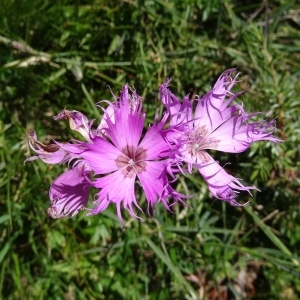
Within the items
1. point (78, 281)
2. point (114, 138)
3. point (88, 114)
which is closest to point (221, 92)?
point (114, 138)

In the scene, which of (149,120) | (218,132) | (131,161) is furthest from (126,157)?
(149,120)

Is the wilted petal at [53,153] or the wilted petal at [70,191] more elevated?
the wilted petal at [53,153]

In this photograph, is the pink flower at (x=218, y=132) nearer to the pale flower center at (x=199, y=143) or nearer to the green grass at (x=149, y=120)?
the pale flower center at (x=199, y=143)

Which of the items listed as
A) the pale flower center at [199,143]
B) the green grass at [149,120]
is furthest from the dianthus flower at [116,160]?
the green grass at [149,120]

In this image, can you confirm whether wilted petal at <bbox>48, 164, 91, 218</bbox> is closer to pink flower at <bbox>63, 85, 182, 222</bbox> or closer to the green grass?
pink flower at <bbox>63, 85, 182, 222</bbox>

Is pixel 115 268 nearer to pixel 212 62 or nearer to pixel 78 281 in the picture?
pixel 78 281

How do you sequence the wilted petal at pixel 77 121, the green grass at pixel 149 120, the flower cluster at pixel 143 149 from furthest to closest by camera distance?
the green grass at pixel 149 120
the wilted petal at pixel 77 121
the flower cluster at pixel 143 149
